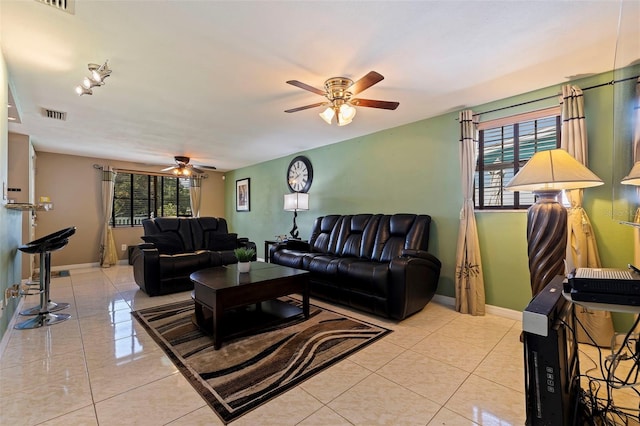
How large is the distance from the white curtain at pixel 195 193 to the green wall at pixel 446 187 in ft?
10.3

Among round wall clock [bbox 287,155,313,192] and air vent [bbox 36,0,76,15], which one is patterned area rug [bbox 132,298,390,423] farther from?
round wall clock [bbox 287,155,313,192]

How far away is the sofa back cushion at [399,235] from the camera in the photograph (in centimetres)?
335

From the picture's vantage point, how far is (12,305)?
2.82 metres

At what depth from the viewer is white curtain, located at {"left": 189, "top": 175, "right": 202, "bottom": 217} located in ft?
23.0

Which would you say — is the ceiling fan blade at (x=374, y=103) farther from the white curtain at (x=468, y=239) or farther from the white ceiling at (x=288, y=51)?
the white curtain at (x=468, y=239)

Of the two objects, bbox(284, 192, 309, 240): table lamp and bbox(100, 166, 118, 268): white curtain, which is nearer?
bbox(284, 192, 309, 240): table lamp

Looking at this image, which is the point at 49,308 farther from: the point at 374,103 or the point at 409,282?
the point at 374,103

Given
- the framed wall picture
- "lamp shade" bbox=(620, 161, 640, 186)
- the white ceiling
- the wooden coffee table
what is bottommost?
the wooden coffee table

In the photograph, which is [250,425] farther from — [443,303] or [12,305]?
[12,305]

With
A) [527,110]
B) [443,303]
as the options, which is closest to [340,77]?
[527,110]

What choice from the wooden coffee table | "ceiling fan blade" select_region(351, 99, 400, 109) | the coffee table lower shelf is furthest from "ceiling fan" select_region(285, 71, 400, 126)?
the coffee table lower shelf

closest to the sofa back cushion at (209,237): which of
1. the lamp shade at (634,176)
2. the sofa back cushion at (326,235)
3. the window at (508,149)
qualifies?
the sofa back cushion at (326,235)

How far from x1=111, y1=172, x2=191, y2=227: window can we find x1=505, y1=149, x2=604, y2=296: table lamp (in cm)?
687

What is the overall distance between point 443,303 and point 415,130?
2212 mm
